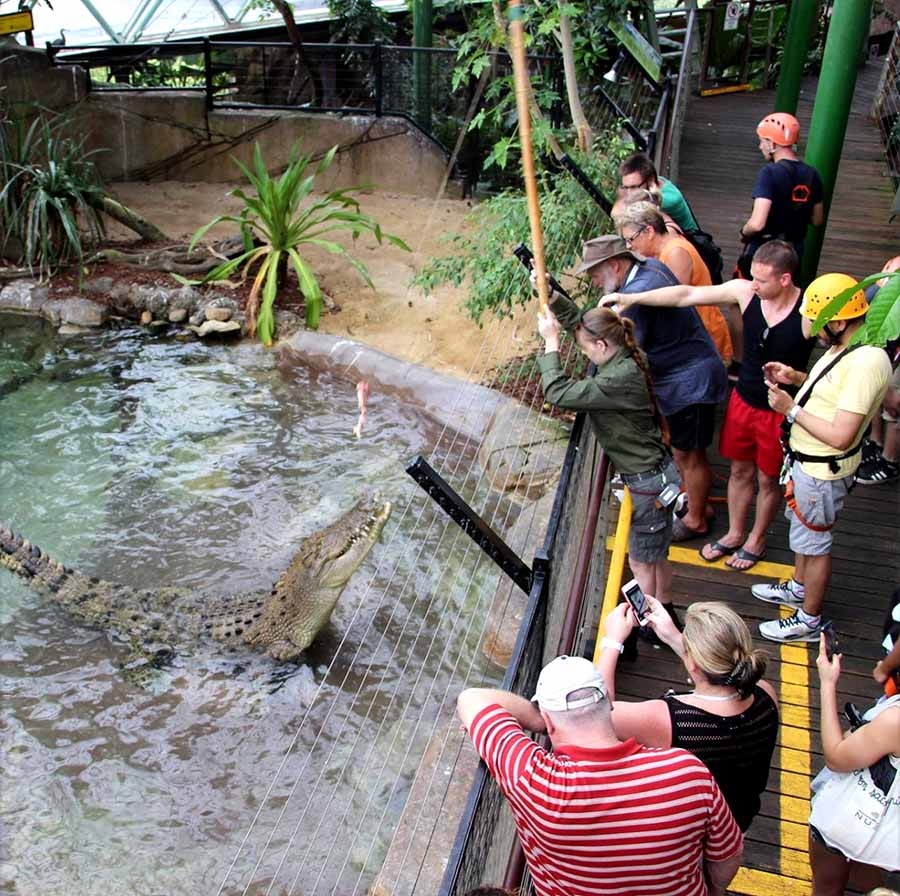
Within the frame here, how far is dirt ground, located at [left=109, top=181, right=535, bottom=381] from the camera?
766cm

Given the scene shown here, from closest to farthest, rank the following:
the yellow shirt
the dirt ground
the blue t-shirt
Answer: the yellow shirt < the blue t-shirt < the dirt ground

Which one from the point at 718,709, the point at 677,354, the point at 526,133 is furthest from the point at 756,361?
the point at 718,709

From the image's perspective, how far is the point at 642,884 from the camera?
197 cm

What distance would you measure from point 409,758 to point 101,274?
6363mm

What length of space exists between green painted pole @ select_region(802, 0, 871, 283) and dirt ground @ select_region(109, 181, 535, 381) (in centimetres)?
242

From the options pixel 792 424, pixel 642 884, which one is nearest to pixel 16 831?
pixel 642 884

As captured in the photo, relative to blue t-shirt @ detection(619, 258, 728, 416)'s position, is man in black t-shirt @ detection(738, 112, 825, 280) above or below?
above

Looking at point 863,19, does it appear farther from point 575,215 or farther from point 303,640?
point 303,640

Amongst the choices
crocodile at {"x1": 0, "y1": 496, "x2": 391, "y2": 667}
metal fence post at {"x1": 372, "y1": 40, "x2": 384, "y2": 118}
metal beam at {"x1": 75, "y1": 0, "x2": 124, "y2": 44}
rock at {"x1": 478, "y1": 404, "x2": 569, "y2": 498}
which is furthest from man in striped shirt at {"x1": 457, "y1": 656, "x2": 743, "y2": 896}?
metal beam at {"x1": 75, "y1": 0, "x2": 124, "y2": 44}

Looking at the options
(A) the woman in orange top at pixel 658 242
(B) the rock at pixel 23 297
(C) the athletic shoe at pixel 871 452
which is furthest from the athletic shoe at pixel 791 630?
(B) the rock at pixel 23 297

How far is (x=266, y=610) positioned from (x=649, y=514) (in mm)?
2284

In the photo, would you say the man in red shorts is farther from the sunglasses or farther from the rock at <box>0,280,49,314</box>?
the rock at <box>0,280,49,314</box>

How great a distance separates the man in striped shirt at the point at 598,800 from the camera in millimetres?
1908

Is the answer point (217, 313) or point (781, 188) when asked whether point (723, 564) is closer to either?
point (781, 188)
